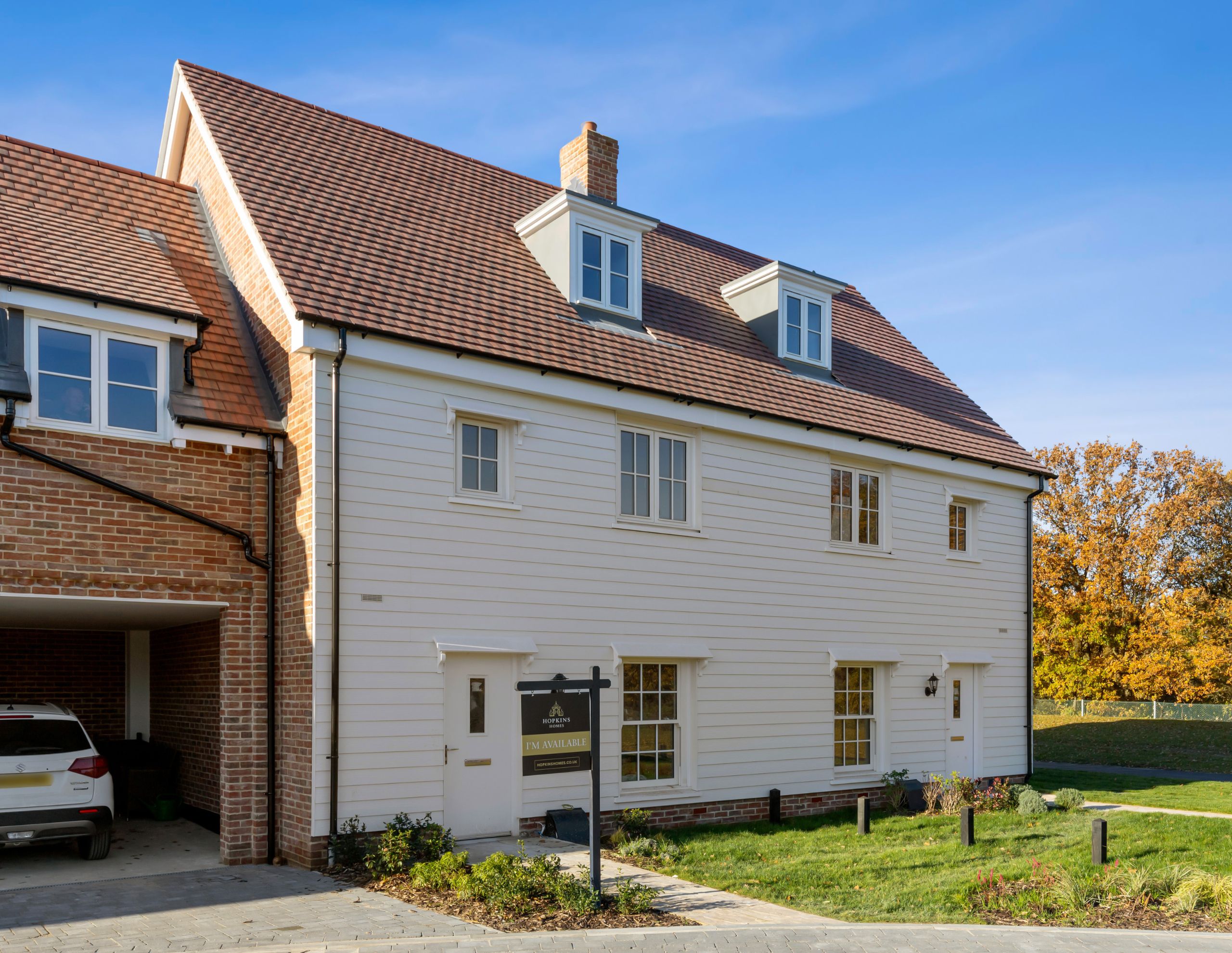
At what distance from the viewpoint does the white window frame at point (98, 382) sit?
10.3 meters

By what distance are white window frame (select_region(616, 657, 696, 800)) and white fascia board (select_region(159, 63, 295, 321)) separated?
6.04 meters

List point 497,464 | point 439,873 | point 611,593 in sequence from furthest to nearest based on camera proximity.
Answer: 1. point 611,593
2. point 497,464
3. point 439,873

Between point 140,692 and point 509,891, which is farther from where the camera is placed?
point 140,692

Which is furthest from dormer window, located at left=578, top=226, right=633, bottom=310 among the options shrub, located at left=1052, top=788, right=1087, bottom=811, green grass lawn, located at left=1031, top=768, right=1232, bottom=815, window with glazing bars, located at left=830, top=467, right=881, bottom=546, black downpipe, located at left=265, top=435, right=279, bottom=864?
green grass lawn, located at left=1031, top=768, right=1232, bottom=815

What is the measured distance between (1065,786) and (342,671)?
1404cm

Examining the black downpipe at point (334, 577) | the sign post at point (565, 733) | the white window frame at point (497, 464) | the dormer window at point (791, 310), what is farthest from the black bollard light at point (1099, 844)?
the dormer window at point (791, 310)

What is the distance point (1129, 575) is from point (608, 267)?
109ft

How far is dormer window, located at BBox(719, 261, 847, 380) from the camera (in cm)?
1683

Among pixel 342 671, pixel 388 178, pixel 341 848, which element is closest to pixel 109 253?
pixel 388 178

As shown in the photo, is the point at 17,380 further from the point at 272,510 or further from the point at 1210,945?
the point at 1210,945

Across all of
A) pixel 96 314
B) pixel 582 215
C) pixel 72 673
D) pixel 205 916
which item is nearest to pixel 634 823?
pixel 205 916

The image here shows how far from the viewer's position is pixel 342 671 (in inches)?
424

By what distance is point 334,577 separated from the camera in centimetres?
1077

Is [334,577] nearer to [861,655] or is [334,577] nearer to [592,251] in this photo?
[592,251]
